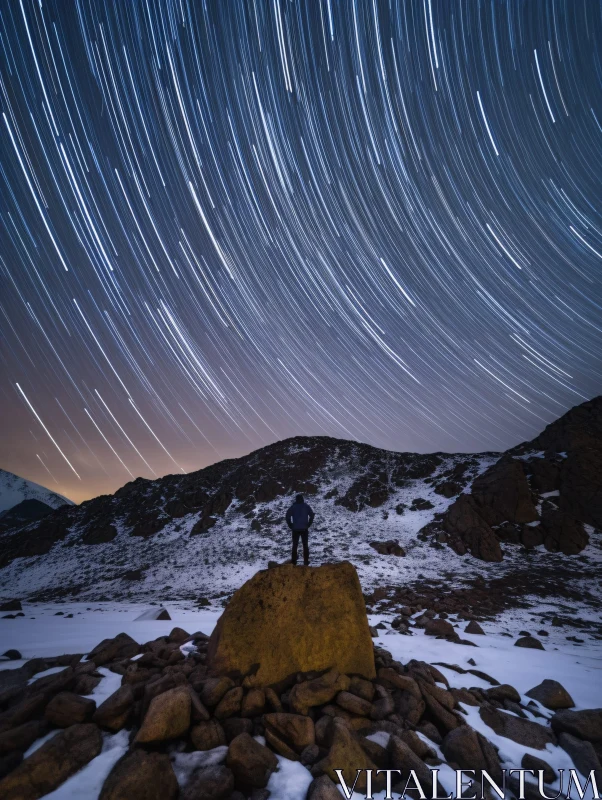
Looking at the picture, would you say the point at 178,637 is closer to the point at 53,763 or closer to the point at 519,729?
the point at 53,763

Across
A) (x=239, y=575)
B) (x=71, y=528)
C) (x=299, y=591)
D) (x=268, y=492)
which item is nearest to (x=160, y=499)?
(x=71, y=528)

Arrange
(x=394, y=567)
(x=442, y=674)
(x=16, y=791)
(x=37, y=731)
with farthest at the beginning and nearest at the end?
(x=394, y=567), (x=442, y=674), (x=37, y=731), (x=16, y=791)

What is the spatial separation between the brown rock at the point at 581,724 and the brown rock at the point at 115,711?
5.61 meters

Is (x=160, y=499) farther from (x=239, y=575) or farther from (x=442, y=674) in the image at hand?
(x=442, y=674)

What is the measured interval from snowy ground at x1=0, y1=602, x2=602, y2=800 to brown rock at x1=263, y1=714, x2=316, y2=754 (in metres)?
0.28

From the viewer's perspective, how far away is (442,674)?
5.60 m

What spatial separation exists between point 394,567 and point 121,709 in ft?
70.2

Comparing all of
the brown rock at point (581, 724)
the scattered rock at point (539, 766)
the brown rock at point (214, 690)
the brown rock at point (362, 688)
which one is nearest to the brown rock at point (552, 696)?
the brown rock at point (581, 724)

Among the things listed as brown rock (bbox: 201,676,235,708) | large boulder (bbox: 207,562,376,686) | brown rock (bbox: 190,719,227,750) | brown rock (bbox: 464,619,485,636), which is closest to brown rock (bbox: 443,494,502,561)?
brown rock (bbox: 464,619,485,636)

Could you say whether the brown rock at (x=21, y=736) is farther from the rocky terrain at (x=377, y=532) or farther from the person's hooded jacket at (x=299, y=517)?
the rocky terrain at (x=377, y=532)

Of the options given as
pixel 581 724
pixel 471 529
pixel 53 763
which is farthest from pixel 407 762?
pixel 471 529

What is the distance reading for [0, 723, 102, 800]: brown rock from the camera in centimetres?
276

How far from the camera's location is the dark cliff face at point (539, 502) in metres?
23.5

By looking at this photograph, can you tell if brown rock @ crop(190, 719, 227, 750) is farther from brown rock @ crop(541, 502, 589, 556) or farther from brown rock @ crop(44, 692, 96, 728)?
brown rock @ crop(541, 502, 589, 556)
